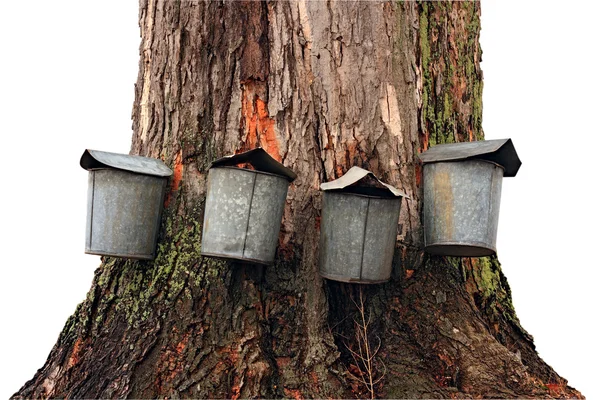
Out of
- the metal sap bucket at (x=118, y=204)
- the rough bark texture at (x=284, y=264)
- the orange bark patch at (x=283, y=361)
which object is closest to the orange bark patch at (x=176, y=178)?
the rough bark texture at (x=284, y=264)

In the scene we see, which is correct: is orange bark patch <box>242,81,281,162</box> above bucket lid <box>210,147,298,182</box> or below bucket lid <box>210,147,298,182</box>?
above

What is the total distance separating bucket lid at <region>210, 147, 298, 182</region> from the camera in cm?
394

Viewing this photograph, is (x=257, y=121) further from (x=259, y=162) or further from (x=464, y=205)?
(x=464, y=205)

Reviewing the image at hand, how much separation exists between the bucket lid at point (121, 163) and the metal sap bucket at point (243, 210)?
0.43 metres

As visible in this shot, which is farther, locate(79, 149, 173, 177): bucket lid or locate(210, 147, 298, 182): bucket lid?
locate(79, 149, 173, 177): bucket lid

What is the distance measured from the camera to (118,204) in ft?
13.7

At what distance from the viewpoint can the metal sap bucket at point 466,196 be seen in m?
4.25

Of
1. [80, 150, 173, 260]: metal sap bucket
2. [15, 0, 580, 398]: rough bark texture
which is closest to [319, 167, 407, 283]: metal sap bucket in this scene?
[15, 0, 580, 398]: rough bark texture

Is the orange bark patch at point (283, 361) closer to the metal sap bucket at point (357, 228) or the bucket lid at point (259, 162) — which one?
the metal sap bucket at point (357, 228)

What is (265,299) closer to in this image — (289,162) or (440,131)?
(289,162)

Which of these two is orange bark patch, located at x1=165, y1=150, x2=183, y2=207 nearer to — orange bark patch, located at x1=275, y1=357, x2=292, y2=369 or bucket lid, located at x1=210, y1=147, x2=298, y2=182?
bucket lid, located at x1=210, y1=147, x2=298, y2=182

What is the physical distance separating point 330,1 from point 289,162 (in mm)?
882

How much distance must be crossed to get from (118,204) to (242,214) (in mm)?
700

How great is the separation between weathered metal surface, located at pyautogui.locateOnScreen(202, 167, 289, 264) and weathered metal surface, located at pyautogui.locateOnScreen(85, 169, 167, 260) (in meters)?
0.44
